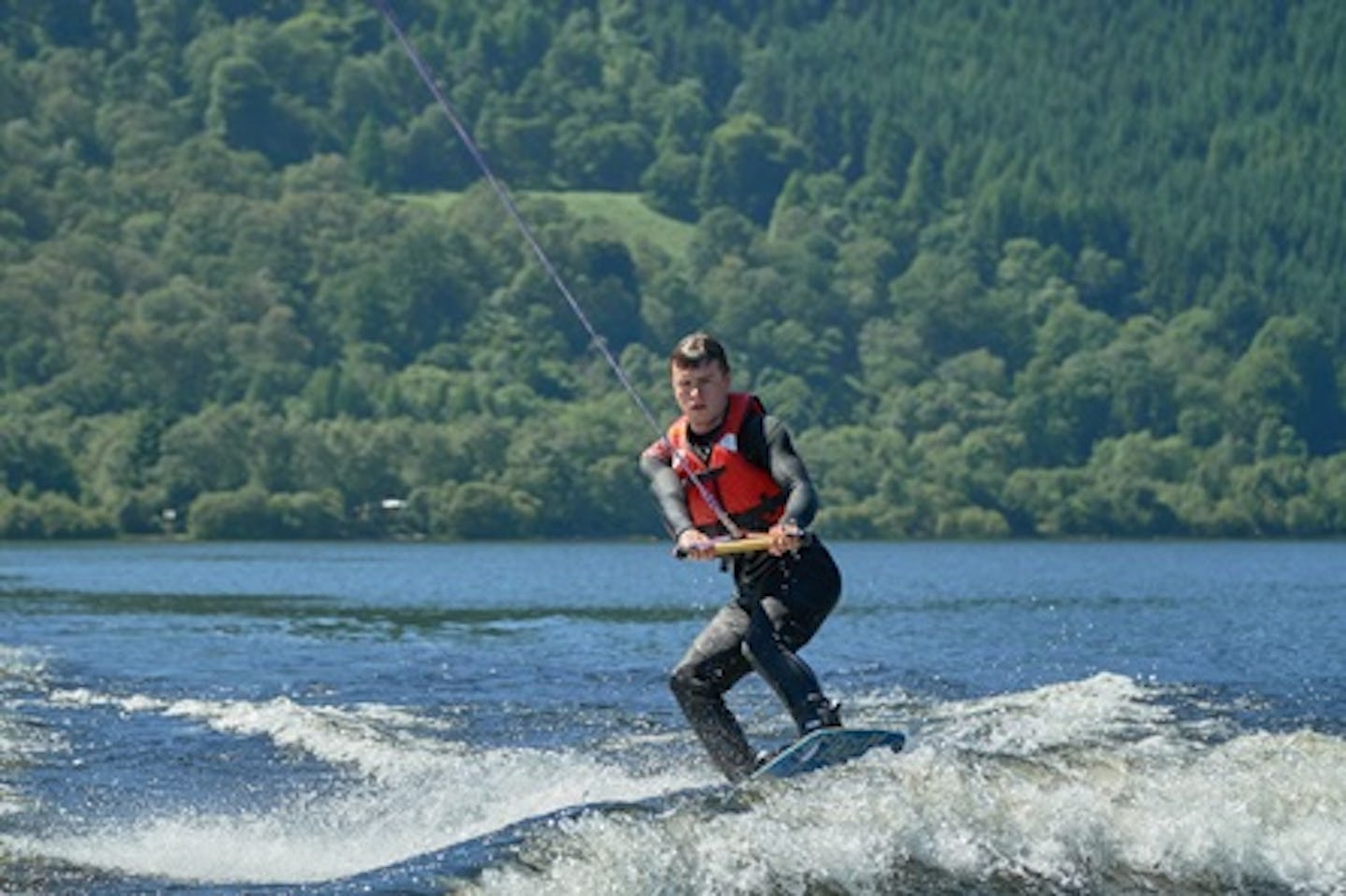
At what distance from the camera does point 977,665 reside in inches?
1433

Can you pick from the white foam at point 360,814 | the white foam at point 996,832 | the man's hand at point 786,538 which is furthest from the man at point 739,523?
the white foam at point 360,814

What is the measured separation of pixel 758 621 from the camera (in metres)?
15.8

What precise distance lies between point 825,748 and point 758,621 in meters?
0.74

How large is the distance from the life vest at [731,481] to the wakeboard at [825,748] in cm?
112

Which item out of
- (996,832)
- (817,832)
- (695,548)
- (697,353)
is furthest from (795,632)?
(817,832)

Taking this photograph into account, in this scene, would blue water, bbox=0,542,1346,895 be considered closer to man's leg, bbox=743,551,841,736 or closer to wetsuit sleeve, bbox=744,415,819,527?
man's leg, bbox=743,551,841,736

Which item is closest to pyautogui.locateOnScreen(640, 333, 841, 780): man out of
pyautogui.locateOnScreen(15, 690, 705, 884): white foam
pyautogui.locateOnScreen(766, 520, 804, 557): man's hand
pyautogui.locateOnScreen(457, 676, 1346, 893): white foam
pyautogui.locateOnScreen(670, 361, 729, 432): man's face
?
pyautogui.locateOnScreen(670, 361, 729, 432): man's face

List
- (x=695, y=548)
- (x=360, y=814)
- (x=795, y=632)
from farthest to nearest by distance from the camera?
(x=360, y=814) < (x=795, y=632) < (x=695, y=548)

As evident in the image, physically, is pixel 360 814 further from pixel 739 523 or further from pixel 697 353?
pixel 697 353

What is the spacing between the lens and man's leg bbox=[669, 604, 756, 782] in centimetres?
1595

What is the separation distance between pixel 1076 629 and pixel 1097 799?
35.0 m

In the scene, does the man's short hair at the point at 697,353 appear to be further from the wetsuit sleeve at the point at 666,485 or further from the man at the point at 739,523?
the wetsuit sleeve at the point at 666,485

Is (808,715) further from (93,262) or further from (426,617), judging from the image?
(93,262)

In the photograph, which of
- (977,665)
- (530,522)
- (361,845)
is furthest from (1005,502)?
(361,845)
